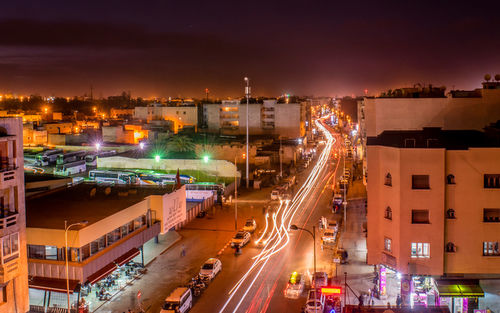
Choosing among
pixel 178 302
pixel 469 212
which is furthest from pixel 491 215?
pixel 178 302

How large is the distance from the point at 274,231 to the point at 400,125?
38.7ft

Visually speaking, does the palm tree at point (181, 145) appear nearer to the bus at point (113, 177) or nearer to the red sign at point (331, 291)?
the bus at point (113, 177)

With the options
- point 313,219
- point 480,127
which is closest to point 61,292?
point 313,219

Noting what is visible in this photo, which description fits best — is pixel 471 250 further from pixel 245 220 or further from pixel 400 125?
pixel 245 220

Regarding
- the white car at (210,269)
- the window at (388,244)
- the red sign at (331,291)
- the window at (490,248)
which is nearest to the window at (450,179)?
the window at (490,248)

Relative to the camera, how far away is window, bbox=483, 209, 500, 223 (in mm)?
21556

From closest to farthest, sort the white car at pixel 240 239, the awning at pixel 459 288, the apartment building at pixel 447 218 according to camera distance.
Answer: the awning at pixel 459 288
the apartment building at pixel 447 218
the white car at pixel 240 239

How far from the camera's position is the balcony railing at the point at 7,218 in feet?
57.1

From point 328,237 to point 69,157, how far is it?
4035 cm

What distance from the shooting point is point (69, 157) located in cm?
5841

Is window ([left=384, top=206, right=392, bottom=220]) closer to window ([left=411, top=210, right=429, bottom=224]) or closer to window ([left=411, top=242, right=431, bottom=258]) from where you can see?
window ([left=411, top=210, right=429, bottom=224])

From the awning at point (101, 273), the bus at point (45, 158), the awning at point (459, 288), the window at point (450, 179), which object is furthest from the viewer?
the bus at point (45, 158)

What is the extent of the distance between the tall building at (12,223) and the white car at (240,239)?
538 inches

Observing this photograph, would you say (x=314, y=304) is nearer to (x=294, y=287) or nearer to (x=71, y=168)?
(x=294, y=287)
